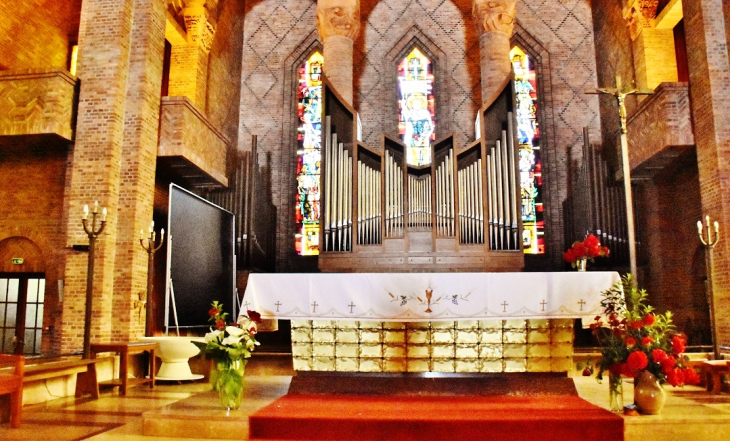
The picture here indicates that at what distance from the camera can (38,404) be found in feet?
26.3

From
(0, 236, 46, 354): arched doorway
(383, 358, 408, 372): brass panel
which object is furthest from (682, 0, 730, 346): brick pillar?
(0, 236, 46, 354): arched doorway

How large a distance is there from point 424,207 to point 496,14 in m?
6.28

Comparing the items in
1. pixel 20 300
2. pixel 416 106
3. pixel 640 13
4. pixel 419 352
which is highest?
pixel 640 13

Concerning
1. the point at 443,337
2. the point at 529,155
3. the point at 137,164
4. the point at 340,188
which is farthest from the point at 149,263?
the point at 529,155

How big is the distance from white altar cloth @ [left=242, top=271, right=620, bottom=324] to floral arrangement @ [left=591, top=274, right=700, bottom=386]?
1.59 ft

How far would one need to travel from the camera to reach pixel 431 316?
662 cm

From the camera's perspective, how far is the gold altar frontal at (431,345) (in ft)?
22.6

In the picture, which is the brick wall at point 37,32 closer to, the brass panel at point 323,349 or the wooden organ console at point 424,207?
the wooden organ console at point 424,207

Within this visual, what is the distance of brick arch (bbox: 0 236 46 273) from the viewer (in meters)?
11.8

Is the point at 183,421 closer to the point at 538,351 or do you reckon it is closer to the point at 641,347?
the point at 538,351

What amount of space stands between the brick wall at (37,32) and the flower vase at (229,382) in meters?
9.71

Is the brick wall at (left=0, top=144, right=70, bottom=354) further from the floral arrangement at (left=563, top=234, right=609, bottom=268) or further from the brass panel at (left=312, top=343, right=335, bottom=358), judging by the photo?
the floral arrangement at (left=563, top=234, right=609, bottom=268)

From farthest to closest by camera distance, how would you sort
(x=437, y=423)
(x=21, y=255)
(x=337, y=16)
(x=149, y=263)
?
(x=337, y=16)
(x=21, y=255)
(x=149, y=263)
(x=437, y=423)

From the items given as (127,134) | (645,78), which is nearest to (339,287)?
(127,134)
